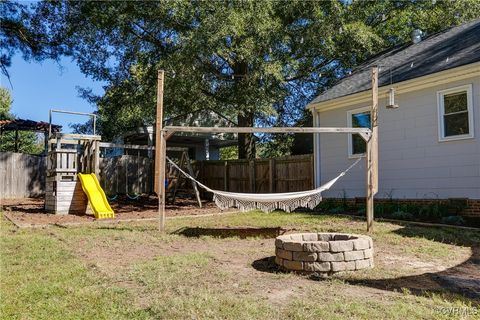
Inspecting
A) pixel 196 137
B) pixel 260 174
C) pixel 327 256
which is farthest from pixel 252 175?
pixel 327 256

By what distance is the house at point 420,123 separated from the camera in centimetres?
918

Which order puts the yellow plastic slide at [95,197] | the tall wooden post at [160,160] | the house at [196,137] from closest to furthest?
the tall wooden post at [160,160]
the yellow plastic slide at [95,197]
the house at [196,137]

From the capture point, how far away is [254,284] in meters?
4.15

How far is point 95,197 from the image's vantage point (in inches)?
406

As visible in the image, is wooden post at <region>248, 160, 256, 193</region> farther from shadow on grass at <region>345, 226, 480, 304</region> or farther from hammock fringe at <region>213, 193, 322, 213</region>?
shadow on grass at <region>345, 226, 480, 304</region>

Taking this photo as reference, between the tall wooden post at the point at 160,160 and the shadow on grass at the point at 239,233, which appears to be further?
the tall wooden post at the point at 160,160

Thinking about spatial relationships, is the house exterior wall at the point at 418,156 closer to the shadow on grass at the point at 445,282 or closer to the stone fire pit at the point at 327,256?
the shadow on grass at the point at 445,282

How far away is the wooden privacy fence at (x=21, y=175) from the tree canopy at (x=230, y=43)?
3.52 m

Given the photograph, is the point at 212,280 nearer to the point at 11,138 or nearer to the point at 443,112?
the point at 443,112

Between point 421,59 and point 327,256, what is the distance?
8.21 metres

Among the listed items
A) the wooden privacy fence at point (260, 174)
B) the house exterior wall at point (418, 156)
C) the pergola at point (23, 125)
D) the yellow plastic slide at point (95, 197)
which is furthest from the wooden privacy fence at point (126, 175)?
the house exterior wall at point (418, 156)

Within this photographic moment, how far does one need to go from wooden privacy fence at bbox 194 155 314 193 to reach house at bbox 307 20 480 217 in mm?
613

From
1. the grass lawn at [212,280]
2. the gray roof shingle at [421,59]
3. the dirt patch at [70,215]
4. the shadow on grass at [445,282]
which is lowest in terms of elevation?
the shadow on grass at [445,282]

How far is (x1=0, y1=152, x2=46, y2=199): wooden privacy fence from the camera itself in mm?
14922
